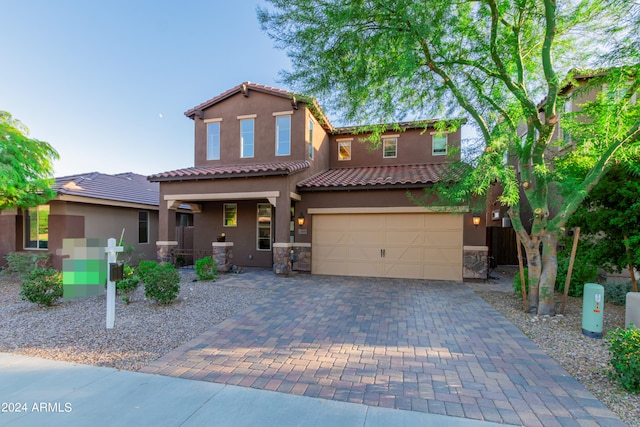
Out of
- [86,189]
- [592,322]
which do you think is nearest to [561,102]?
[592,322]

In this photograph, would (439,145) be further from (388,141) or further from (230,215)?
(230,215)

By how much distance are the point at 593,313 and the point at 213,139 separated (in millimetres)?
13491

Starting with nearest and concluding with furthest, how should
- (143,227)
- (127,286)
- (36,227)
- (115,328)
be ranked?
1. (115,328)
2. (127,286)
3. (36,227)
4. (143,227)

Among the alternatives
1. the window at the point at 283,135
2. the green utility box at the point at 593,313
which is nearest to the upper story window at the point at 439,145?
the window at the point at 283,135

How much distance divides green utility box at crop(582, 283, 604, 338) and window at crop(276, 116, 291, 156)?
10.00 m

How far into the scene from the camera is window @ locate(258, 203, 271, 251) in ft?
41.8

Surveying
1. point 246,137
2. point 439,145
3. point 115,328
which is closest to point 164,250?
point 246,137

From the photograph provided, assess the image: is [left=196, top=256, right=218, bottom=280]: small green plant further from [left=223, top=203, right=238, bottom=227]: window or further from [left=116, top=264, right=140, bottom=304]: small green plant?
[left=223, top=203, right=238, bottom=227]: window

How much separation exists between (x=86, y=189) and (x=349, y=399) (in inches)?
522

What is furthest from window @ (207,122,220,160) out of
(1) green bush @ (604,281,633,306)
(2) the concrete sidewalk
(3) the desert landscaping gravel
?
(1) green bush @ (604,281,633,306)

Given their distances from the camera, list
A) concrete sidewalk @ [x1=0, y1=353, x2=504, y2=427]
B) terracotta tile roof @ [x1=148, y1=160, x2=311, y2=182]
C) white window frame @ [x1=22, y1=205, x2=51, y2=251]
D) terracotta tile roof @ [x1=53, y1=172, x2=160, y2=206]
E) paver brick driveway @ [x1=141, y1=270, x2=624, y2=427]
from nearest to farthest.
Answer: concrete sidewalk @ [x1=0, y1=353, x2=504, y2=427]
paver brick driveway @ [x1=141, y1=270, x2=624, y2=427]
terracotta tile roof @ [x1=148, y1=160, x2=311, y2=182]
terracotta tile roof @ [x1=53, y1=172, x2=160, y2=206]
white window frame @ [x1=22, y1=205, x2=51, y2=251]

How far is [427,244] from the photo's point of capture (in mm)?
10234

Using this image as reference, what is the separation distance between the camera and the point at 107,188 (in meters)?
12.9

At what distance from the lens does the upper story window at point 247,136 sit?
12328 mm
